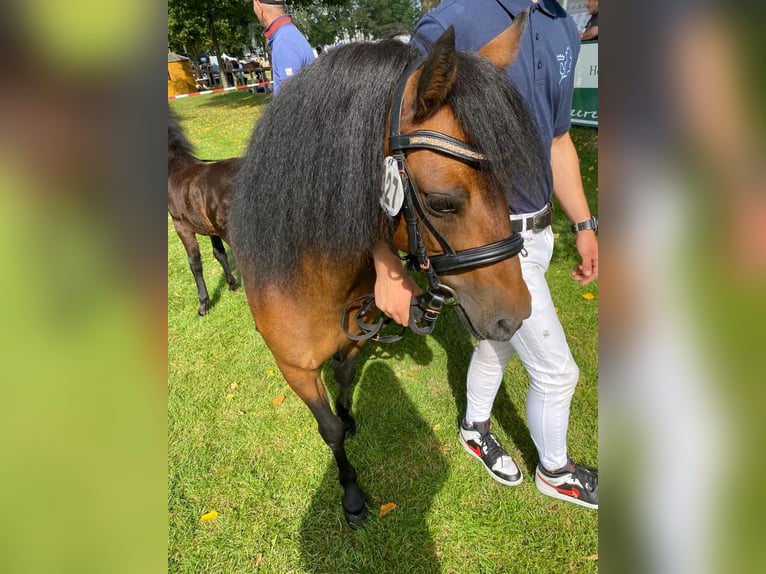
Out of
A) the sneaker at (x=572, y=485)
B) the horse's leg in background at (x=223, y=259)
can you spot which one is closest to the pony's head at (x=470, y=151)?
the sneaker at (x=572, y=485)

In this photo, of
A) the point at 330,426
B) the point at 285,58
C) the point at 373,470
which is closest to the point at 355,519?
the point at 373,470

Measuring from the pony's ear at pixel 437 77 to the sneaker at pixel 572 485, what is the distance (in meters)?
2.08

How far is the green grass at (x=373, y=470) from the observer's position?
92.1 inches

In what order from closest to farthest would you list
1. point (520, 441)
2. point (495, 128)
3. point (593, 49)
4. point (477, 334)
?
point (495, 128) → point (477, 334) → point (520, 441) → point (593, 49)

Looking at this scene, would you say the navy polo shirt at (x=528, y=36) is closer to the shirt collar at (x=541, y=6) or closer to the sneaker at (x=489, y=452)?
the shirt collar at (x=541, y=6)

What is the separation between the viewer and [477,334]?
158cm

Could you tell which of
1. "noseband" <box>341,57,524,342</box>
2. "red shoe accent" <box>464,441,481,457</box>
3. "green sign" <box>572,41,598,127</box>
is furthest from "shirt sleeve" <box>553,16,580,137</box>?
"green sign" <box>572,41,598,127</box>

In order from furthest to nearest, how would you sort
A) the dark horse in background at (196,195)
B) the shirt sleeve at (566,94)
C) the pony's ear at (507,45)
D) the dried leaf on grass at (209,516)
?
1. the dark horse in background at (196,195)
2. the dried leaf on grass at (209,516)
3. the shirt sleeve at (566,94)
4. the pony's ear at (507,45)

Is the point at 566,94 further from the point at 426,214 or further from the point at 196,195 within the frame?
the point at 196,195

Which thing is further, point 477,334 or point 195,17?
point 195,17

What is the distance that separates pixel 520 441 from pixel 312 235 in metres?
2.11

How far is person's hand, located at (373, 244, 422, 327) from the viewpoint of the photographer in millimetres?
1738
